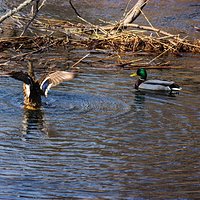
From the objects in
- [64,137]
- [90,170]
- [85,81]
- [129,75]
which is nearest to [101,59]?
[129,75]

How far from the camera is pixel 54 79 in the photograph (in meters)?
10.7

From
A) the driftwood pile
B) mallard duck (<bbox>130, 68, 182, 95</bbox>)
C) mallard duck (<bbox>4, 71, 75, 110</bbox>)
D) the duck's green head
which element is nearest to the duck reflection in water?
mallard duck (<bbox>4, 71, 75, 110</bbox>)

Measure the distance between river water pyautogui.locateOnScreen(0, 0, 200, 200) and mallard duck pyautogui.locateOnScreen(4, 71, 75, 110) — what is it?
171 millimetres

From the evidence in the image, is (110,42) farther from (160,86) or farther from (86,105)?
(86,105)

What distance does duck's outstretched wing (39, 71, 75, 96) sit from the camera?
10.6m

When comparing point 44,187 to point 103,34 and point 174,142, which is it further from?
point 103,34

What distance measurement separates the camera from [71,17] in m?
22.3

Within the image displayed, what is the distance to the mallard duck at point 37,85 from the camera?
1058 centimetres

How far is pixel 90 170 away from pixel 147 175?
0.58 metres

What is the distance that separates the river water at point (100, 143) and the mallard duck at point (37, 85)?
0.17 meters

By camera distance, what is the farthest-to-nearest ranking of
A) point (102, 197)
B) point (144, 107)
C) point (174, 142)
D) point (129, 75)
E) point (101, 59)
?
point (101, 59), point (129, 75), point (144, 107), point (174, 142), point (102, 197)

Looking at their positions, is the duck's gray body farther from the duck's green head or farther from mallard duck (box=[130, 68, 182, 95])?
the duck's green head

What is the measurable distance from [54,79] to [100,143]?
8.18 ft

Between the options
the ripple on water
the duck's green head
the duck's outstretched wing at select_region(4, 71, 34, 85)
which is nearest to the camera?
the duck's outstretched wing at select_region(4, 71, 34, 85)
